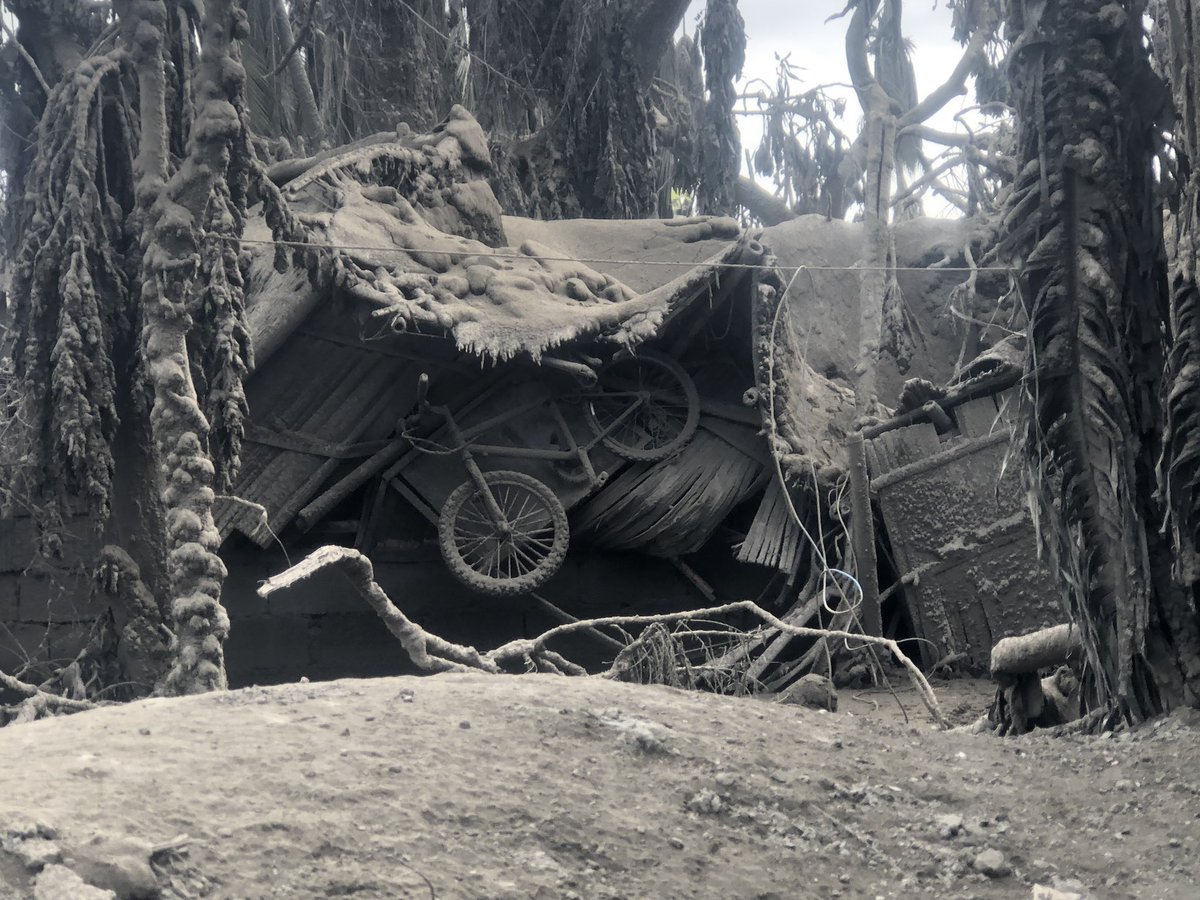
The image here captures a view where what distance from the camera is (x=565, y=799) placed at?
2.94 metres

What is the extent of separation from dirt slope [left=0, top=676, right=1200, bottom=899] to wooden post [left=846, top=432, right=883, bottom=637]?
177 inches

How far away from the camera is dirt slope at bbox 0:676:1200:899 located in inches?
101

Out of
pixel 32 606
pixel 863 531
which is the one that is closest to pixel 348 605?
pixel 32 606

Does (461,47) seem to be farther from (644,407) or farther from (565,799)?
(565,799)

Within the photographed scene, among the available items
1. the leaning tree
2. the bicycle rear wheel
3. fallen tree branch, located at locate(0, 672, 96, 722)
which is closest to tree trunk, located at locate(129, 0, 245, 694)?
fallen tree branch, located at locate(0, 672, 96, 722)

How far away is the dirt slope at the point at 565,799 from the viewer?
2.55 meters

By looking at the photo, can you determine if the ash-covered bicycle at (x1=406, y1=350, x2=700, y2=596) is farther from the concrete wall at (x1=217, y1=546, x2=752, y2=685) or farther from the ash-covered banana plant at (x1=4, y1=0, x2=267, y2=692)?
the ash-covered banana plant at (x1=4, y1=0, x2=267, y2=692)

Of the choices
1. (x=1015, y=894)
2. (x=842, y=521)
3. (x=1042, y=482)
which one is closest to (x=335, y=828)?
(x=1015, y=894)

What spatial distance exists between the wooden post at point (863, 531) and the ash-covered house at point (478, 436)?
223 millimetres

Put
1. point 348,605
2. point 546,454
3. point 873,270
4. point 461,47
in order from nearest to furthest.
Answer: point 546,454 → point 348,605 → point 873,270 → point 461,47

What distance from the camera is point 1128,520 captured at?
157 inches

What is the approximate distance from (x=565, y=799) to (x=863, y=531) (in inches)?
225

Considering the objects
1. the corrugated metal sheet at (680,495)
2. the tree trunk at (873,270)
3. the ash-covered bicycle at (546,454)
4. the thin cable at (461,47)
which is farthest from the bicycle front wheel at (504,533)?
the thin cable at (461,47)

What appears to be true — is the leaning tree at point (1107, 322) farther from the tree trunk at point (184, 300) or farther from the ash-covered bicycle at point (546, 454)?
the ash-covered bicycle at point (546, 454)
